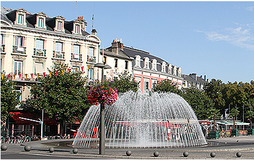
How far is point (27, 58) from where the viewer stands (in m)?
49.4

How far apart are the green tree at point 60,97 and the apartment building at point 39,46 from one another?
2.08 m

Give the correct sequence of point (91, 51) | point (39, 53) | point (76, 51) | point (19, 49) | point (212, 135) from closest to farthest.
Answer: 1. point (212, 135)
2. point (19, 49)
3. point (39, 53)
4. point (76, 51)
5. point (91, 51)

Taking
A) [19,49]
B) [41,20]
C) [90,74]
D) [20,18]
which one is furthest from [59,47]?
[20,18]

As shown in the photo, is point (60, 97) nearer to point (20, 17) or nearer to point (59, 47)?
point (59, 47)

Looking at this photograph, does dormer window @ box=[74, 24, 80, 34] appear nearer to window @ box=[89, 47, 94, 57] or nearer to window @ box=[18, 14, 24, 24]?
window @ box=[89, 47, 94, 57]

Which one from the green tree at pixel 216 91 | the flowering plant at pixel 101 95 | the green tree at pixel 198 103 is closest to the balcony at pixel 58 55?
the green tree at pixel 198 103

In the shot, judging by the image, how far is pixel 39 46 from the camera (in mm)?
51031

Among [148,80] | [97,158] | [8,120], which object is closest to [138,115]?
[97,158]

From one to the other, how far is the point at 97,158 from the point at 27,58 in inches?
1291

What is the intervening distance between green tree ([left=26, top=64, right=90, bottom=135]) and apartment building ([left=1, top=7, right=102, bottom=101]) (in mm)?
2076

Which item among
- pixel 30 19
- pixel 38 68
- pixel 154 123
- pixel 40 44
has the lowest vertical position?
pixel 154 123

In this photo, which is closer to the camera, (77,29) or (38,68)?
(38,68)

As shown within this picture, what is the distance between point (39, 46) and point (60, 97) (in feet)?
35.0

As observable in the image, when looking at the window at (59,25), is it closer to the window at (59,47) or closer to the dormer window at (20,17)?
the window at (59,47)
